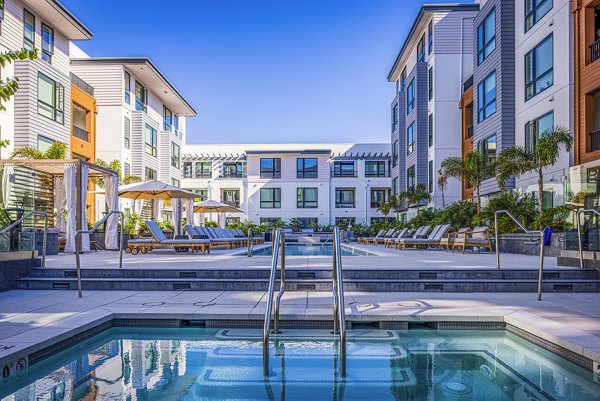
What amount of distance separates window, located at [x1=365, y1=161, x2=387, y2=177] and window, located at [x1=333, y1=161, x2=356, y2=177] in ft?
4.39

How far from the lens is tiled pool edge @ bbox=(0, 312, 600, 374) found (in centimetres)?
403

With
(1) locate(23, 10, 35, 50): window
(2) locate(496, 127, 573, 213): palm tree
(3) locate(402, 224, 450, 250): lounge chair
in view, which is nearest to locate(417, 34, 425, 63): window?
(2) locate(496, 127, 573, 213): palm tree

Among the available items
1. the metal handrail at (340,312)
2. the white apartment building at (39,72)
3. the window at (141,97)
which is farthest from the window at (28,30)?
the metal handrail at (340,312)

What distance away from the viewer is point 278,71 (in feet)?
89.4

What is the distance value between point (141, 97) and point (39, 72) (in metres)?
10.1

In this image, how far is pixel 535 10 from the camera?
18.0m

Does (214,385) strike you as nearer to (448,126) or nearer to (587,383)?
(587,383)

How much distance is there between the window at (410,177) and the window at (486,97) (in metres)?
7.73

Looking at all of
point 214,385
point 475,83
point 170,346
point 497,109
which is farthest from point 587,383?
point 475,83

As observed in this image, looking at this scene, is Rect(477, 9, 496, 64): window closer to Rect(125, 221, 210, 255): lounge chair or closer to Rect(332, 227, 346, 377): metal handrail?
Rect(125, 221, 210, 255): lounge chair

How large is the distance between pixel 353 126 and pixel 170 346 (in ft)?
139

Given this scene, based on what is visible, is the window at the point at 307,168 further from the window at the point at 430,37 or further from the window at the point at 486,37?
the window at the point at 486,37

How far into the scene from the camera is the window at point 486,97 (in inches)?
823

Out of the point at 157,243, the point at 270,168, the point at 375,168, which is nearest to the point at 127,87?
the point at 157,243
